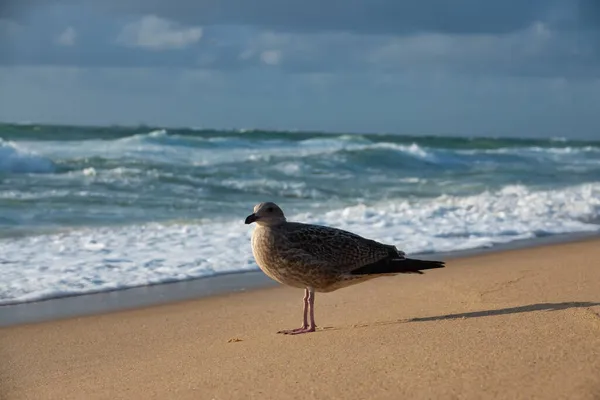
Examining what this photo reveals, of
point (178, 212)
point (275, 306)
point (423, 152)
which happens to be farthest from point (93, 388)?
point (423, 152)

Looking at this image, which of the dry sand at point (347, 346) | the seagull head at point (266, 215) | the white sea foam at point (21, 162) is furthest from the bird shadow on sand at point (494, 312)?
the white sea foam at point (21, 162)

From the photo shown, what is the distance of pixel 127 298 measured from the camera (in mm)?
6594

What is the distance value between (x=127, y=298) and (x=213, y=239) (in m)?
2.69

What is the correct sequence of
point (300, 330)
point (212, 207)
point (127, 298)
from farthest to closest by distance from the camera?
1. point (212, 207)
2. point (127, 298)
3. point (300, 330)

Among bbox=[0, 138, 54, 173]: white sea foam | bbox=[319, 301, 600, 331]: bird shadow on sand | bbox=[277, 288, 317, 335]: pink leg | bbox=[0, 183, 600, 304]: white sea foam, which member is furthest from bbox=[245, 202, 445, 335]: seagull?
bbox=[0, 138, 54, 173]: white sea foam

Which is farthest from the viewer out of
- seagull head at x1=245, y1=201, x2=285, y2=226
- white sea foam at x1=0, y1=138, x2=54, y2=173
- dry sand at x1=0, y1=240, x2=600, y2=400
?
white sea foam at x1=0, y1=138, x2=54, y2=173

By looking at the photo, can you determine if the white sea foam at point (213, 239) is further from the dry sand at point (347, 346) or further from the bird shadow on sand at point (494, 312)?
the bird shadow on sand at point (494, 312)

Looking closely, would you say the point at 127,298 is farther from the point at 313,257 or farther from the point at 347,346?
the point at 347,346

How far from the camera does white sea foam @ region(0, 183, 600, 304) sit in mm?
7188

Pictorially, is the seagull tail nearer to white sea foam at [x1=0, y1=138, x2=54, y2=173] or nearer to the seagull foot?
the seagull foot

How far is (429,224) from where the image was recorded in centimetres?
1060

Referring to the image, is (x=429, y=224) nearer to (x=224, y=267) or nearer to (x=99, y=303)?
(x=224, y=267)

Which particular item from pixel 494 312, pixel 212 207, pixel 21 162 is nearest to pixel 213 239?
pixel 212 207

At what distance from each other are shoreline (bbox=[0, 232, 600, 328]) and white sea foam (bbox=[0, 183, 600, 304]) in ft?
0.40
